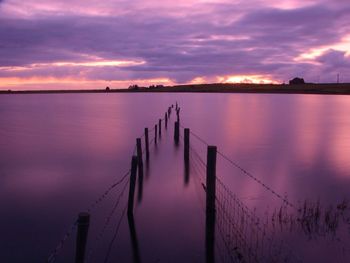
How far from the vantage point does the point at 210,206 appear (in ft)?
48.8

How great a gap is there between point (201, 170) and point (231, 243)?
1243 cm

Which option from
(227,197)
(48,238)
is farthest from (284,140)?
(48,238)

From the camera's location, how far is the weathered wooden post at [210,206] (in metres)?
12.9

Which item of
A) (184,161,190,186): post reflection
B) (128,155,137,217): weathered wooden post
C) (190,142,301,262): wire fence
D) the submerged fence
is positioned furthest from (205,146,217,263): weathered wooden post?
(184,161,190,186): post reflection

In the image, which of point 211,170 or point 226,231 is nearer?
point 211,170

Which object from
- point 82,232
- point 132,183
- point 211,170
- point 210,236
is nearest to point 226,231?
point 210,236

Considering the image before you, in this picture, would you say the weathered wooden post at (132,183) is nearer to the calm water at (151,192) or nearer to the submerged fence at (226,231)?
the submerged fence at (226,231)

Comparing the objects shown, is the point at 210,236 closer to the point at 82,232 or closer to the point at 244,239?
the point at 244,239

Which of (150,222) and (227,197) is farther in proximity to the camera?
(227,197)

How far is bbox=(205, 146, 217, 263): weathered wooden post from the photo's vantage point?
12891mm

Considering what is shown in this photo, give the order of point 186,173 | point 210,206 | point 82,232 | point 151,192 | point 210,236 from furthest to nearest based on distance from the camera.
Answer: point 186,173, point 151,192, point 210,206, point 210,236, point 82,232

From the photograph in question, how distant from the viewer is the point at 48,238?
549 inches

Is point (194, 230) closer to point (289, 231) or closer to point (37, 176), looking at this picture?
point (289, 231)

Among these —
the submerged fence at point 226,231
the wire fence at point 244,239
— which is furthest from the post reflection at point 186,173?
the wire fence at point 244,239
